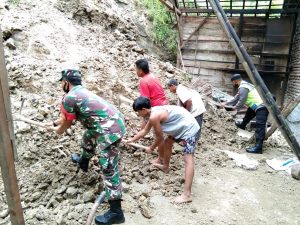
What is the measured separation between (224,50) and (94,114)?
879 centimetres

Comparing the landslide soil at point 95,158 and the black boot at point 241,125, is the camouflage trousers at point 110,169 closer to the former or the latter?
the landslide soil at point 95,158

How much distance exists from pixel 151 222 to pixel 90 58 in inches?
146

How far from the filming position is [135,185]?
401 centimetres

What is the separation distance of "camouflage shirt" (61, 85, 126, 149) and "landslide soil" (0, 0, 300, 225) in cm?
93

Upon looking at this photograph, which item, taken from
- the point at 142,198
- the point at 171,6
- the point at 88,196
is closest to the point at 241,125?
the point at 142,198

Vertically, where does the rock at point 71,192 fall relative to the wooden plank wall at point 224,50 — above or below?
below

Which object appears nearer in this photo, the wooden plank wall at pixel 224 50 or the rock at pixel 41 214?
the rock at pixel 41 214

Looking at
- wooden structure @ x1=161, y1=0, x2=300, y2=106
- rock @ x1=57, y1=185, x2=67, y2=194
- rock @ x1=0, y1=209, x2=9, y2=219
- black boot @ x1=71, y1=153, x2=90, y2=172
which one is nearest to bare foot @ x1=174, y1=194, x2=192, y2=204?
black boot @ x1=71, y1=153, x2=90, y2=172

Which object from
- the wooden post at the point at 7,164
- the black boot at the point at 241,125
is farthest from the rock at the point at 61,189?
the black boot at the point at 241,125

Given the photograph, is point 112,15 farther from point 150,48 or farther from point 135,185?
point 135,185

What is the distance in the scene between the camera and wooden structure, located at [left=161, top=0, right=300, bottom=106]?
9.99 m

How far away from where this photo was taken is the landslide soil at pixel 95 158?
3475 mm

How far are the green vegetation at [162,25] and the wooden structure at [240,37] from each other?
0.38 m

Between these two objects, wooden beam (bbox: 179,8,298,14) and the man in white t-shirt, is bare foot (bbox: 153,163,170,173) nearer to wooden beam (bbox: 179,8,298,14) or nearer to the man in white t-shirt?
the man in white t-shirt
